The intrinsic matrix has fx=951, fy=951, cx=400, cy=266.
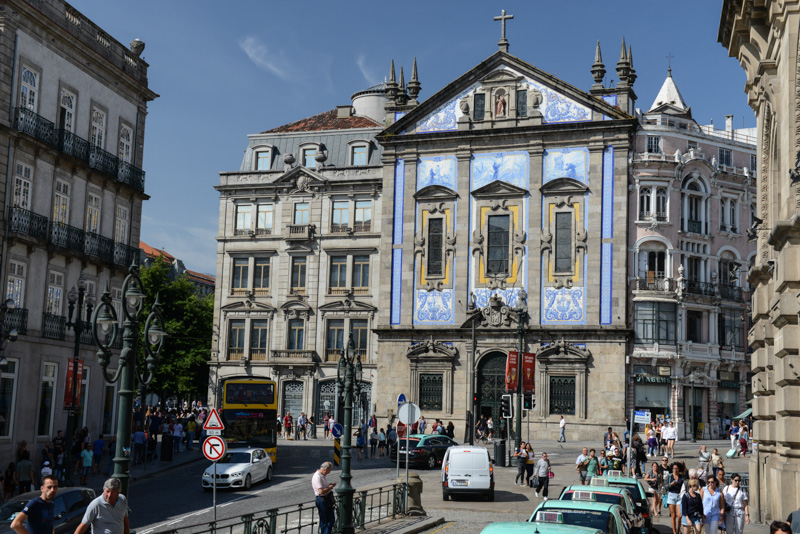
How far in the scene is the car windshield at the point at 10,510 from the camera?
1763 cm

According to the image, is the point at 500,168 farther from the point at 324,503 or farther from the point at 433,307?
the point at 324,503

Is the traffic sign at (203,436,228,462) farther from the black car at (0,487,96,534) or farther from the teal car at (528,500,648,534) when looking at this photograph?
the teal car at (528,500,648,534)

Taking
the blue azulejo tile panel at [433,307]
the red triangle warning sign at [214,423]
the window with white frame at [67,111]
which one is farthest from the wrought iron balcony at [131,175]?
the red triangle warning sign at [214,423]

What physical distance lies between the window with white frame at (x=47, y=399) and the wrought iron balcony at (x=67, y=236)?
180 inches

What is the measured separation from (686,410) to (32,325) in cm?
3555

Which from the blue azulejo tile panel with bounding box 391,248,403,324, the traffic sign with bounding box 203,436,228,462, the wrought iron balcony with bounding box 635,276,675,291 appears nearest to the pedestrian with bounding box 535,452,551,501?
the traffic sign with bounding box 203,436,228,462

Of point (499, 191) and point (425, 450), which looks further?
point (499, 191)

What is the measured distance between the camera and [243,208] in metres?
65.0

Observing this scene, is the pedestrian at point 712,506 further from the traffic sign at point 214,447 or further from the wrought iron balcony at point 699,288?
the wrought iron balcony at point 699,288

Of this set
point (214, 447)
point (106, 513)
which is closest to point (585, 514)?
point (106, 513)

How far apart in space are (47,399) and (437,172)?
2899 centimetres

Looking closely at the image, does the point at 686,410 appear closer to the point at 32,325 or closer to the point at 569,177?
the point at 569,177

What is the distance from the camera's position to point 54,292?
36.2 metres

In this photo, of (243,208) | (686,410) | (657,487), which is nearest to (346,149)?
(243,208)
